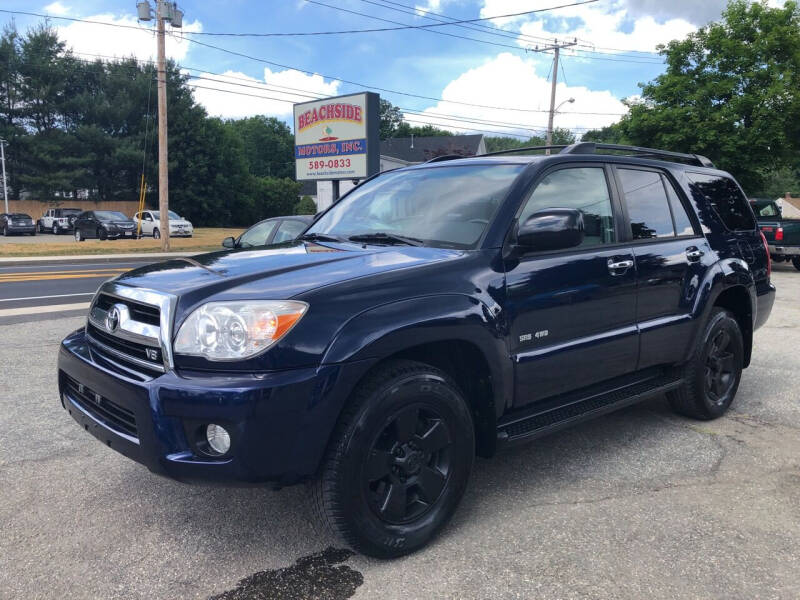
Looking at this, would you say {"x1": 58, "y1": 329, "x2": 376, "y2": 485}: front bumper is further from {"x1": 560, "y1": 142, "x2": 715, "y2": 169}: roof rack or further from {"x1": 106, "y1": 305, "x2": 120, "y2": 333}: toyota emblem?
{"x1": 560, "y1": 142, "x2": 715, "y2": 169}: roof rack

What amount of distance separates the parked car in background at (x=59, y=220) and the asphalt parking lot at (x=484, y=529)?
127 ft

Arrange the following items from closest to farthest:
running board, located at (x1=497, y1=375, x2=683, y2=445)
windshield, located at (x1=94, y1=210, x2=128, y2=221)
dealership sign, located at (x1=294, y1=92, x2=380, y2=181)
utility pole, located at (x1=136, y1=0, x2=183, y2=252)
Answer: running board, located at (x1=497, y1=375, x2=683, y2=445), dealership sign, located at (x1=294, y1=92, x2=380, y2=181), utility pole, located at (x1=136, y1=0, x2=183, y2=252), windshield, located at (x1=94, y1=210, x2=128, y2=221)

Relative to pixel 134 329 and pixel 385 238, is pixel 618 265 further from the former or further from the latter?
pixel 134 329

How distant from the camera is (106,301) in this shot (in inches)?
118

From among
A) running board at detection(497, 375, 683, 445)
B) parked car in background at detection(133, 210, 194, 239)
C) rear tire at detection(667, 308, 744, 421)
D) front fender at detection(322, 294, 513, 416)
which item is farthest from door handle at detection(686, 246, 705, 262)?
parked car in background at detection(133, 210, 194, 239)

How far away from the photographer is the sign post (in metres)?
21.2

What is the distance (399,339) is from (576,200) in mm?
1609

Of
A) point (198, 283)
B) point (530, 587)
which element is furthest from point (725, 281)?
point (198, 283)

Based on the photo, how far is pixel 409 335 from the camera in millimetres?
2613

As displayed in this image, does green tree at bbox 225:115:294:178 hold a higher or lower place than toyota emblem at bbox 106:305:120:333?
higher

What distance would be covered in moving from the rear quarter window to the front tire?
2.81 m

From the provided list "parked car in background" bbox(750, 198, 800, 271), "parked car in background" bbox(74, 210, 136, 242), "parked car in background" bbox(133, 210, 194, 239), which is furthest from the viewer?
"parked car in background" bbox(133, 210, 194, 239)

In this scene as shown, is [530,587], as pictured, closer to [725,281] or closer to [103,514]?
[103,514]

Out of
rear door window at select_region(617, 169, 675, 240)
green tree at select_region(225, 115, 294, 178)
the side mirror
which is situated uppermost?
green tree at select_region(225, 115, 294, 178)
